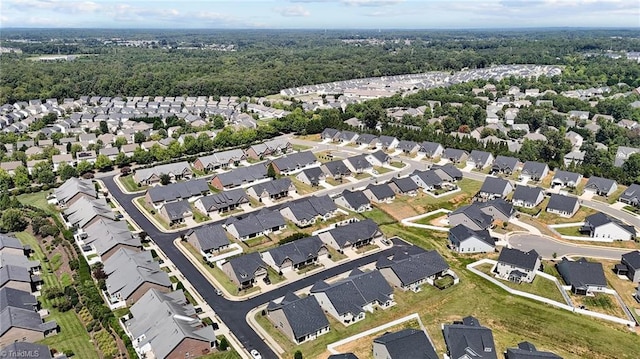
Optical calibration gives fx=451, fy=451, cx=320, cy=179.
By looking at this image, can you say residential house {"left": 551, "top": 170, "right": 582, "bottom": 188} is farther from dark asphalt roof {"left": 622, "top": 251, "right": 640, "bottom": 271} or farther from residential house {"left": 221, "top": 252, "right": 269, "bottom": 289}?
residential house {"left": 221, "top": 252, "right": 269, "bottom": 289}

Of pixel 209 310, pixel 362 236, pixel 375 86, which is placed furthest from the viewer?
pixel 375 86

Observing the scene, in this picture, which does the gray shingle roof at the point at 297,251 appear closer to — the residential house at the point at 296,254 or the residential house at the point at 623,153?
the residential house at the point at 296,254

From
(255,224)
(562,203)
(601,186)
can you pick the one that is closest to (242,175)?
(255,224)

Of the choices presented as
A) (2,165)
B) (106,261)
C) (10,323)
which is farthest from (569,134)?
(2,165)

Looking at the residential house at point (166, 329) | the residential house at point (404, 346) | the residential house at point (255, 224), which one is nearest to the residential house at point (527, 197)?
the residential house at point (255, 224)

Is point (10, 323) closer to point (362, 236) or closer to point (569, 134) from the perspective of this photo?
point (362, 236)

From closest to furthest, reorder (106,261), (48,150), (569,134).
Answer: (106,261) → (48,150) → (569,134)

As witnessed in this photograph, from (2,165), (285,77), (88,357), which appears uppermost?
(285,77)

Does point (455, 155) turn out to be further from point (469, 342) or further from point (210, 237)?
point (469, 342)
